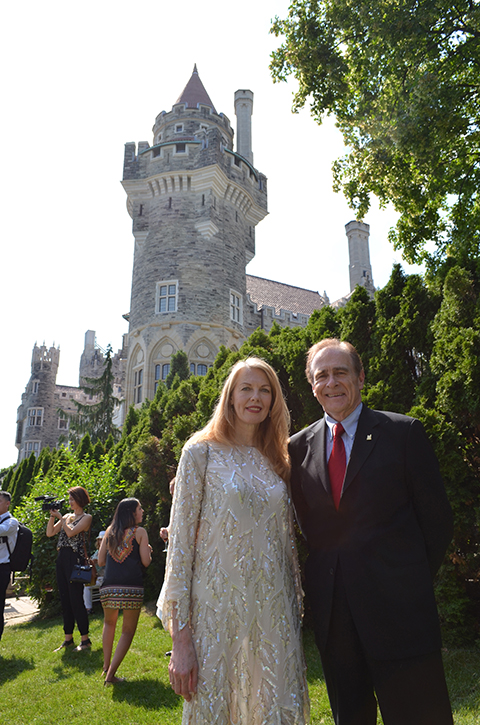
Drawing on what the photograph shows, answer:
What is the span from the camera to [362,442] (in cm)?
236

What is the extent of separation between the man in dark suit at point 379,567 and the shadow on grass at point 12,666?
4.60 meters

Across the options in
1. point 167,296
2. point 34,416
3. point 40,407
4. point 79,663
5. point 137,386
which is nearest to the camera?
point 79,663

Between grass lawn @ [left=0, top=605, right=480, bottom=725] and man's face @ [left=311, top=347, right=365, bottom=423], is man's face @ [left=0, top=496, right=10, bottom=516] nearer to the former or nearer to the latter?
grass lawn @ [left=0, top=605, right=480, bottom=725]

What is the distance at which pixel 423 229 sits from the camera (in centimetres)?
1121

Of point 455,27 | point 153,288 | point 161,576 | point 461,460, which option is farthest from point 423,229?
point 153,288

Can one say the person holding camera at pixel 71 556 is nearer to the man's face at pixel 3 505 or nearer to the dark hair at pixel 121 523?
the man's face at pixel 3 505

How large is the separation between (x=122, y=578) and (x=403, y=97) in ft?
28.1

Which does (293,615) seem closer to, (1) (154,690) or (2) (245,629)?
(2) (245,629)

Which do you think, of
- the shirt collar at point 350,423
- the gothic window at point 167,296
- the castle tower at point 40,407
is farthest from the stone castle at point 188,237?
the castle tower at point 40,407

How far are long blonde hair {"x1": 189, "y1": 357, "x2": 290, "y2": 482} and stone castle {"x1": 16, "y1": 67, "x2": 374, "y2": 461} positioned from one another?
1963cm

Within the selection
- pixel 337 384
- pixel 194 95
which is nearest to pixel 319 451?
pixel 337 384

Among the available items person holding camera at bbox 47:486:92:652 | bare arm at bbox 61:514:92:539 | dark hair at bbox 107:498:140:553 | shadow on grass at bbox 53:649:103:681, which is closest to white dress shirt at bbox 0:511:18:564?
person holding camera at bbox 47:486:92:652

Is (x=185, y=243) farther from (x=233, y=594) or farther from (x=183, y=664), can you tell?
(x=183, y=664)

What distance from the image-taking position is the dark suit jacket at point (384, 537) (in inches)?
80.8
